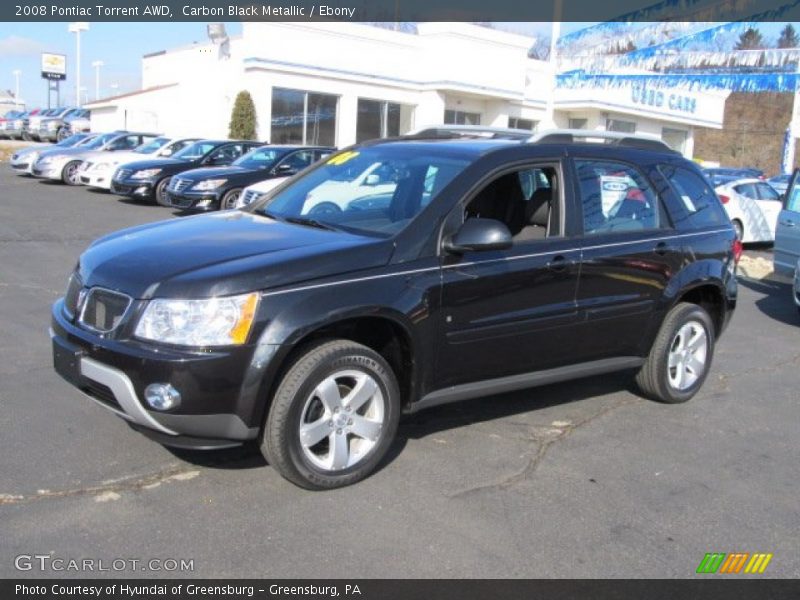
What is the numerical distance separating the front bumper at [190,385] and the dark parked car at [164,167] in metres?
13.7

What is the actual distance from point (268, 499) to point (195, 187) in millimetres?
12276

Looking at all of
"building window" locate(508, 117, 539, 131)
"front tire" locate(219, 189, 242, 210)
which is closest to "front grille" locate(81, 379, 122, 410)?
"front tire" locate(219, 189, 242, 210)

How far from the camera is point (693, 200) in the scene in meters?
6.11

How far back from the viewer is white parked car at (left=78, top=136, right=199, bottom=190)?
19.2 meters

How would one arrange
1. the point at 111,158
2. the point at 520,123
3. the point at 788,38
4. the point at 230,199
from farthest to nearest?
1. the point at 520,123
2. the point at 788,38
3. the point at 111,158
4. the point at 230,199

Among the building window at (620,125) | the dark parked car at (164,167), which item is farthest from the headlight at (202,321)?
the building window at (620,125)

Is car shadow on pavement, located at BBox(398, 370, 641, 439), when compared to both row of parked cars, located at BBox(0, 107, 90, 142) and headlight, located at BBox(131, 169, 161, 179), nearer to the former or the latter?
headlight, located at BBox(131, 169, 161, 179)

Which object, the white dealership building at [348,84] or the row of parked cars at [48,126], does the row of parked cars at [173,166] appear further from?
the row of parked cars at [48,126]

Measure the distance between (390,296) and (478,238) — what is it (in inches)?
23.9

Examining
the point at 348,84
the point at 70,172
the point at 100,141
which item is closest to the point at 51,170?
the point at 70,172

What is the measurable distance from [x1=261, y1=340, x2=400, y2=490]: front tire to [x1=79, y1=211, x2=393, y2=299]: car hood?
Result: 0.44 meters

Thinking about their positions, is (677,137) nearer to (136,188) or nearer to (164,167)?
(164,167)

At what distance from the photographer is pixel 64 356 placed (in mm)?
4250
